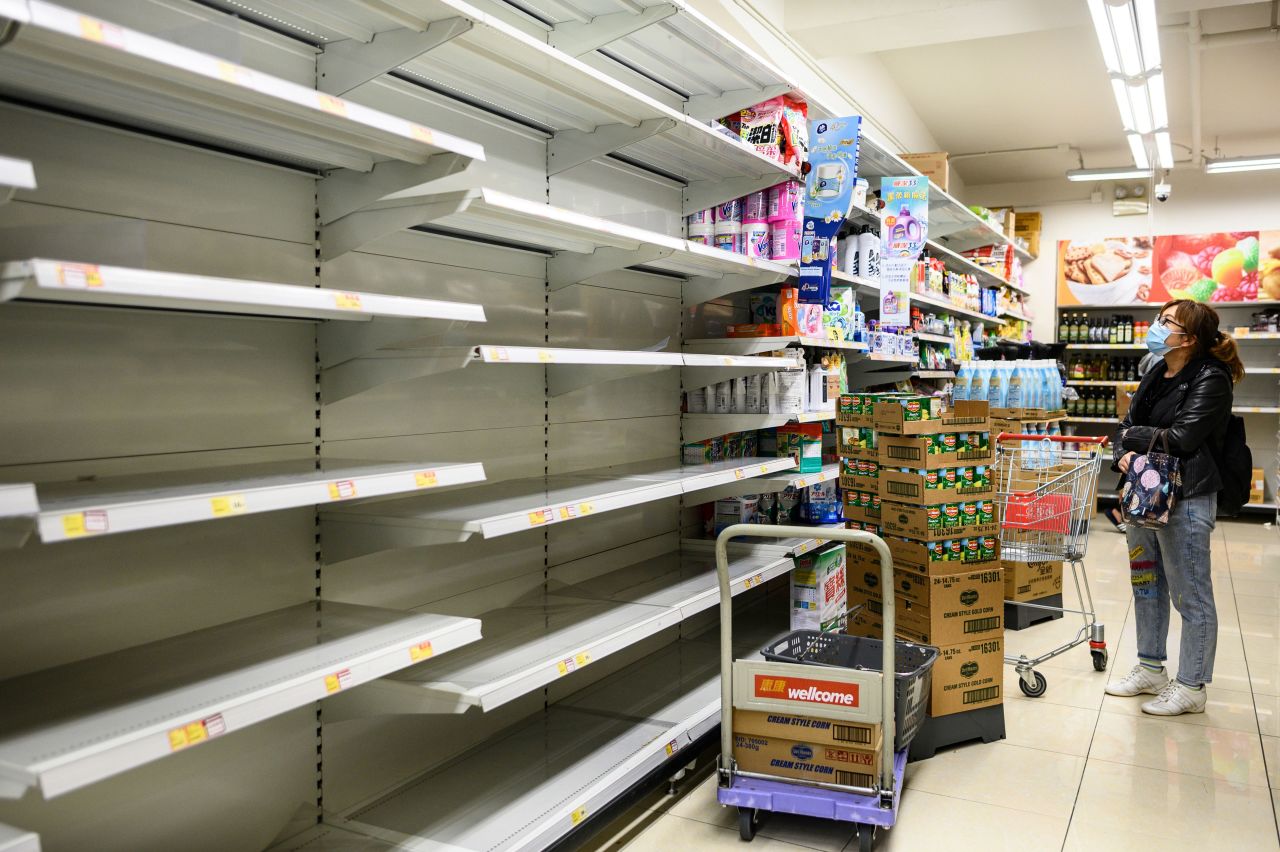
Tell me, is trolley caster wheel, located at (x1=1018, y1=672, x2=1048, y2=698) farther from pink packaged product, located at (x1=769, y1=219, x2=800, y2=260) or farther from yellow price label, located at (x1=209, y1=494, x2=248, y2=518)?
yellow price label, located at (x1=209, y1=494, x2=248, y2=518)

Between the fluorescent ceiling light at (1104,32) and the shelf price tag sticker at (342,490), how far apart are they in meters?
4.52

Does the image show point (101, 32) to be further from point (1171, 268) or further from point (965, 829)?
point (1171, 268)

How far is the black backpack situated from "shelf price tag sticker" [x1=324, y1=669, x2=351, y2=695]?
3.62m

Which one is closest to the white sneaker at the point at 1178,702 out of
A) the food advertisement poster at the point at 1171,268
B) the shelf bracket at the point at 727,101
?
the shelf bracket at the point at 727,101

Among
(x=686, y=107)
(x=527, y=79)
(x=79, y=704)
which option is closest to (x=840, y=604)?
(x=686, y=107)

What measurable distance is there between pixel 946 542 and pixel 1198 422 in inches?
46.8

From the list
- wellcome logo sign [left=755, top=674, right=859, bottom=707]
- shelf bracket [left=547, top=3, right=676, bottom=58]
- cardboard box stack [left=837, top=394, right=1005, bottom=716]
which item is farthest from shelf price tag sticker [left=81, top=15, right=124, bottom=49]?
cardboard box stack [left=837, top=394, right=1005, bottom=716]

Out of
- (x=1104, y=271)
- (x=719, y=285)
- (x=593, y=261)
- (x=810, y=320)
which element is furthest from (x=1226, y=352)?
(x=1104, y=271)

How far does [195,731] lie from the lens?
5.32ft

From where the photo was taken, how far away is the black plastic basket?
3.09 m

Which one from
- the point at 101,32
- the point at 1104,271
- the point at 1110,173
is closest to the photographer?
the point at 101,32

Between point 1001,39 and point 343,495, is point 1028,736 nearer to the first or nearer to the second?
point 343,495

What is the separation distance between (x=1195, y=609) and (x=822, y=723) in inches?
83.0

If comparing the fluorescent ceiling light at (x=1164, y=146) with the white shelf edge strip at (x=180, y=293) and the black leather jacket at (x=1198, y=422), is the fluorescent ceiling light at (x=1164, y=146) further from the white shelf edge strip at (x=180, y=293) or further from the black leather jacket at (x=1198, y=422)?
the white shelf edge strip at (x=180, y=293)
